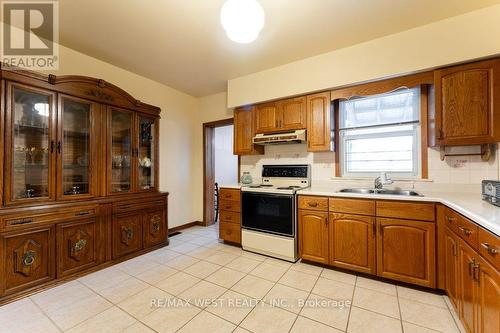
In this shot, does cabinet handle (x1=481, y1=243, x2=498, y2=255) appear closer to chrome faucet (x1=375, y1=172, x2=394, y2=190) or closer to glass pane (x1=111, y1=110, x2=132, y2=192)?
chrome faucet (x1=375, y1=172, x2=394, y2=190)

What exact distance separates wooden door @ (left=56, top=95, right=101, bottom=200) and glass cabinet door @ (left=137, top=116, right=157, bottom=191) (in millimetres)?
610

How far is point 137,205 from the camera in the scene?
2.84 meters

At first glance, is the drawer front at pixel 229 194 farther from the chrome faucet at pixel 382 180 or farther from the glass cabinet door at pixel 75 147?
the chrome faucet at pixel 382 180

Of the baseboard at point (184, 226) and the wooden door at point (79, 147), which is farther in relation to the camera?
the baseboard at point (184, 226)

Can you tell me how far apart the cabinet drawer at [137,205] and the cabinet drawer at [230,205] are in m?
0.86

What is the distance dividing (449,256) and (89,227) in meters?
3.46

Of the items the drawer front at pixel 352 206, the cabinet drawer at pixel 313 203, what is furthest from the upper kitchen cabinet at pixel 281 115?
the drawer front at pixel 352 206

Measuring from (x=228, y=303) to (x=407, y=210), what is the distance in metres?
1.84

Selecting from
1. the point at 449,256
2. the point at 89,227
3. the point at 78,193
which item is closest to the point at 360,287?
the point at 449,256

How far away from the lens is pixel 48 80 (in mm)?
2109

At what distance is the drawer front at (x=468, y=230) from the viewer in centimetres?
128

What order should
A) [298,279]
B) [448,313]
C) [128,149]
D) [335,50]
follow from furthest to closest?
[128,149] → [335,50] → [298,279] → [448,313]

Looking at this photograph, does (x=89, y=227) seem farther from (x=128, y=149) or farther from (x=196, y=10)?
(x=196, y=10)

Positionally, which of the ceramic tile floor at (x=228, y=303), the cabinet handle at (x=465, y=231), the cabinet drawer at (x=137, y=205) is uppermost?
the cabinet handle at (x=465, y=231)
